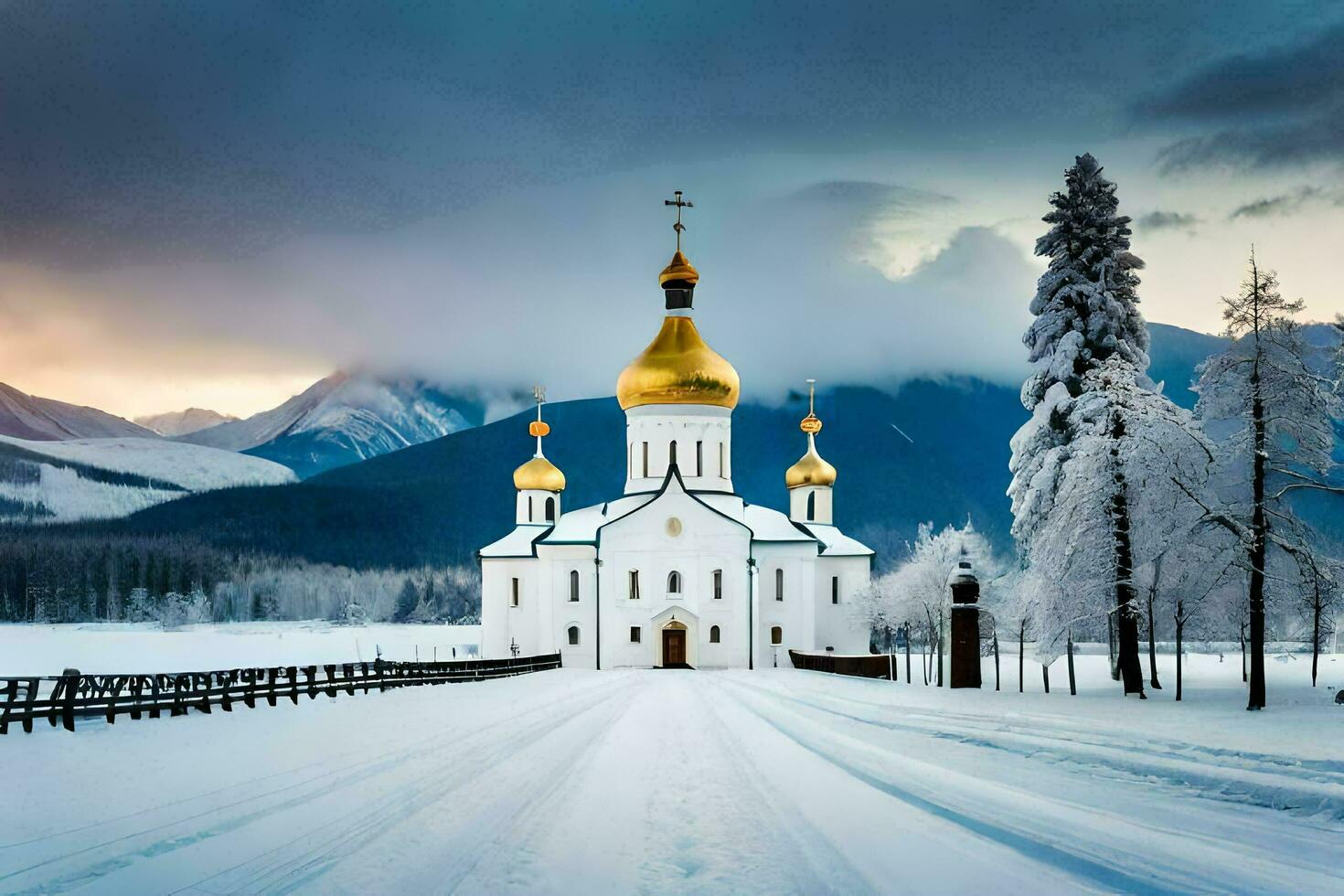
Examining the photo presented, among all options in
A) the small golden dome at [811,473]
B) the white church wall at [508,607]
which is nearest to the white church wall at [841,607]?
the small golden dome at [811,473]

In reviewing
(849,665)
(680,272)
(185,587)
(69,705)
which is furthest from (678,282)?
(185,587)

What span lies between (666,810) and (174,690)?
2238 cm

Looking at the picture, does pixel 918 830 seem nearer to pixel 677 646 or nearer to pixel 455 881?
pixel 455 881

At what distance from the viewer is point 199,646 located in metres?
102

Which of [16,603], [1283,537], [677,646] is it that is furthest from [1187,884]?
[16,603]

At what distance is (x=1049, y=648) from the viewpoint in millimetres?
31797

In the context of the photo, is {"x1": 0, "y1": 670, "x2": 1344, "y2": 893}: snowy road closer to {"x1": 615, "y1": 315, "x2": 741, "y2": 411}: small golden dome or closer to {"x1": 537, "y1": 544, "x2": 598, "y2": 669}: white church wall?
{"x1": 537, "y1": 544, "x2": 598, "y2": 669}: white church wall

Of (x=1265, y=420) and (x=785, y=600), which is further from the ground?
(x=1265, y=420)

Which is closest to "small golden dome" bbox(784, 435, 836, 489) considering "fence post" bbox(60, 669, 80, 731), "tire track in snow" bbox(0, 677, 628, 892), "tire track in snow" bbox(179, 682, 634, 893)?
"fence post" bbox(60, 669, 80, 731)

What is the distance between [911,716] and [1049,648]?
7881 millimetres

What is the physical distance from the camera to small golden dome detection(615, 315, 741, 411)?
64562 mm

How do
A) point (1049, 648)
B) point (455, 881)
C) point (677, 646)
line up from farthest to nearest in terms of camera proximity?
1. point (677, 646)
2. point (1049, 648)
3. point (455, 881)

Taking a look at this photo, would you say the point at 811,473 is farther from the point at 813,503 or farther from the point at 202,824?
the point at 202,824

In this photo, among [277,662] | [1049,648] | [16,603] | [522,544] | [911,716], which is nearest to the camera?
[911,716]
